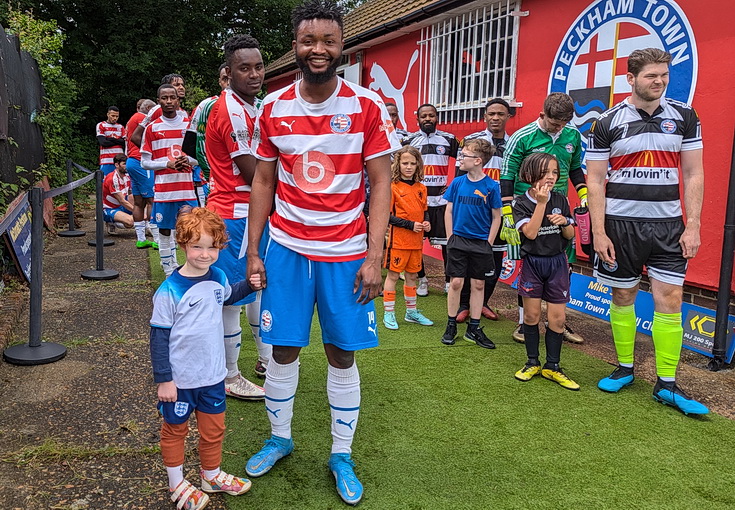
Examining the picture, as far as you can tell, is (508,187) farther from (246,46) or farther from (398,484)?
(398,484)

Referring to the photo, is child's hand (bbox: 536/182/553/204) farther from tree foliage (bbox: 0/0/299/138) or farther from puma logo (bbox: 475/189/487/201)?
tree foliage (bbox: 0/0/299/138)

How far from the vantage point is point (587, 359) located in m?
4.76

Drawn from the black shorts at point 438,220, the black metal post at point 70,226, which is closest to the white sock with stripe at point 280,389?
the black shorts at point 438,220

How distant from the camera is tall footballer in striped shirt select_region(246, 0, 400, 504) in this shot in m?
2.58

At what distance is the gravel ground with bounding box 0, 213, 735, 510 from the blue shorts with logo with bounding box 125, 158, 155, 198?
1870mm

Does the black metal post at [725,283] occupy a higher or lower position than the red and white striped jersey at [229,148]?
lower

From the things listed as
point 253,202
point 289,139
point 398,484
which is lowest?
point 398,484

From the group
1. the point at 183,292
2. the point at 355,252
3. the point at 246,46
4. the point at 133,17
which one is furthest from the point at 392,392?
the point at 133,17

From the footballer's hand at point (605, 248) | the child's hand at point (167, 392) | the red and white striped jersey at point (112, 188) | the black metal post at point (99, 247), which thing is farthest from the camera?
the red and white striped jersey at point (112, 188)

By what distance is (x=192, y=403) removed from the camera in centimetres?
253

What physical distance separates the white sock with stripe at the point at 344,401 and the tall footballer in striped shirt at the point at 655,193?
211 cm

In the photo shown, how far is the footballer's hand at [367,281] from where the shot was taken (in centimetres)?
261

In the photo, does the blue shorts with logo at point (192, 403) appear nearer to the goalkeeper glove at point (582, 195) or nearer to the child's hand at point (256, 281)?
the child's hand at point (256, 281)

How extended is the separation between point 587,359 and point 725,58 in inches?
105
